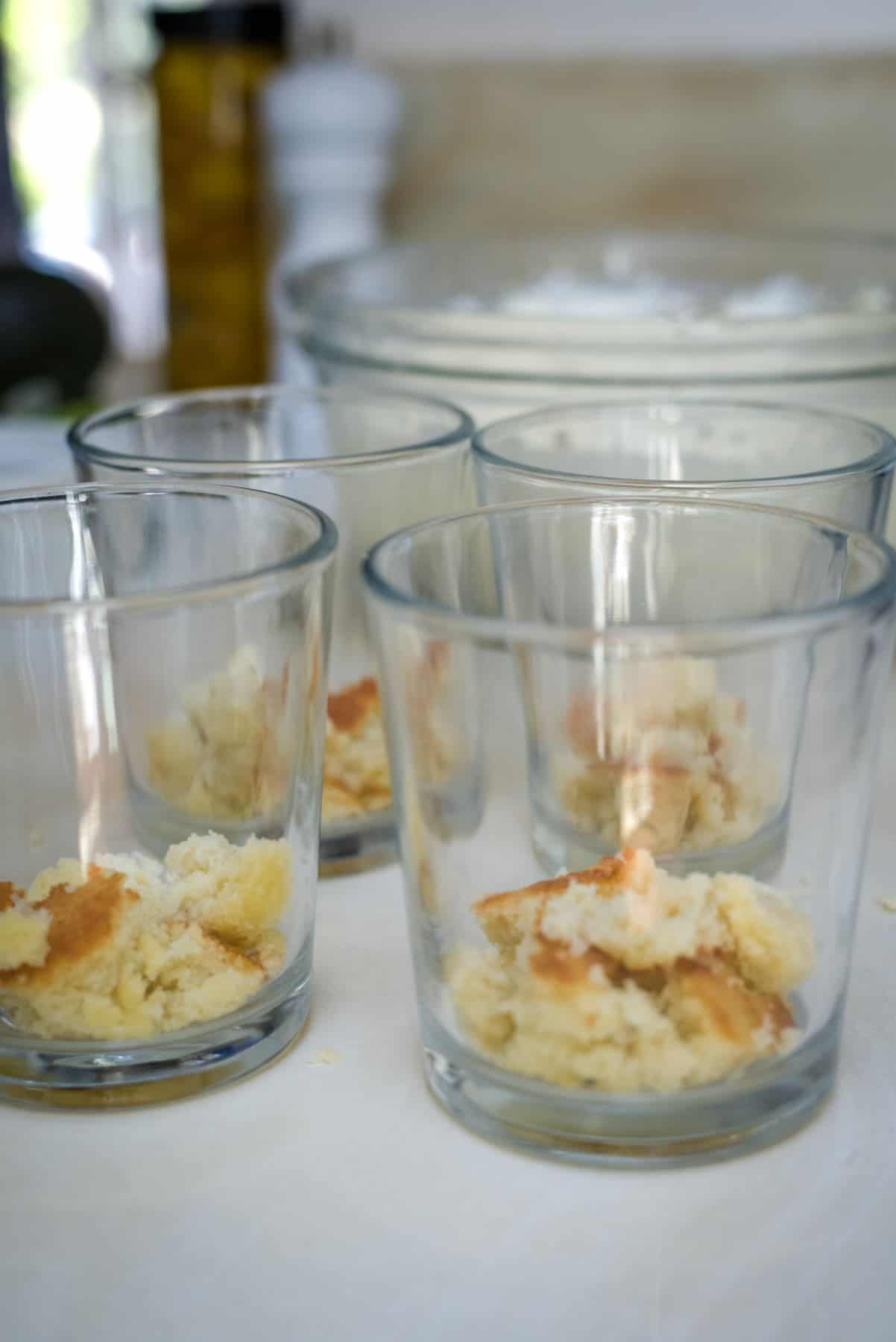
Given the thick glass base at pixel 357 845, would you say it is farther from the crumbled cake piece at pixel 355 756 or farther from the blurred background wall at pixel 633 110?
the blurred background wall at pixel 633 110

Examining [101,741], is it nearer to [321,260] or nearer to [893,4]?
[321,260]

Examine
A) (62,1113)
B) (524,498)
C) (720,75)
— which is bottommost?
(62,1113)

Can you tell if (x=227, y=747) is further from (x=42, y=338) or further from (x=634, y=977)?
(x=42, y=338)

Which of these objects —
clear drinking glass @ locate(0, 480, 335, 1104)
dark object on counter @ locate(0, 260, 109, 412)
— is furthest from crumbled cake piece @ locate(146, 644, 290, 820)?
dark object on counter @ locate(0, 260, 109, 412)

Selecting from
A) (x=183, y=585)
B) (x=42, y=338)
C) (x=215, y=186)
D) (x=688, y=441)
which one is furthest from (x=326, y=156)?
(x=183, y=585)

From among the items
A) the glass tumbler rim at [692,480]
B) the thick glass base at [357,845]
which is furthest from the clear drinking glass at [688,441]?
the thick glass base at [357,845]

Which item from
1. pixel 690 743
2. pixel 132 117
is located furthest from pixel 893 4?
pixel 132 117
